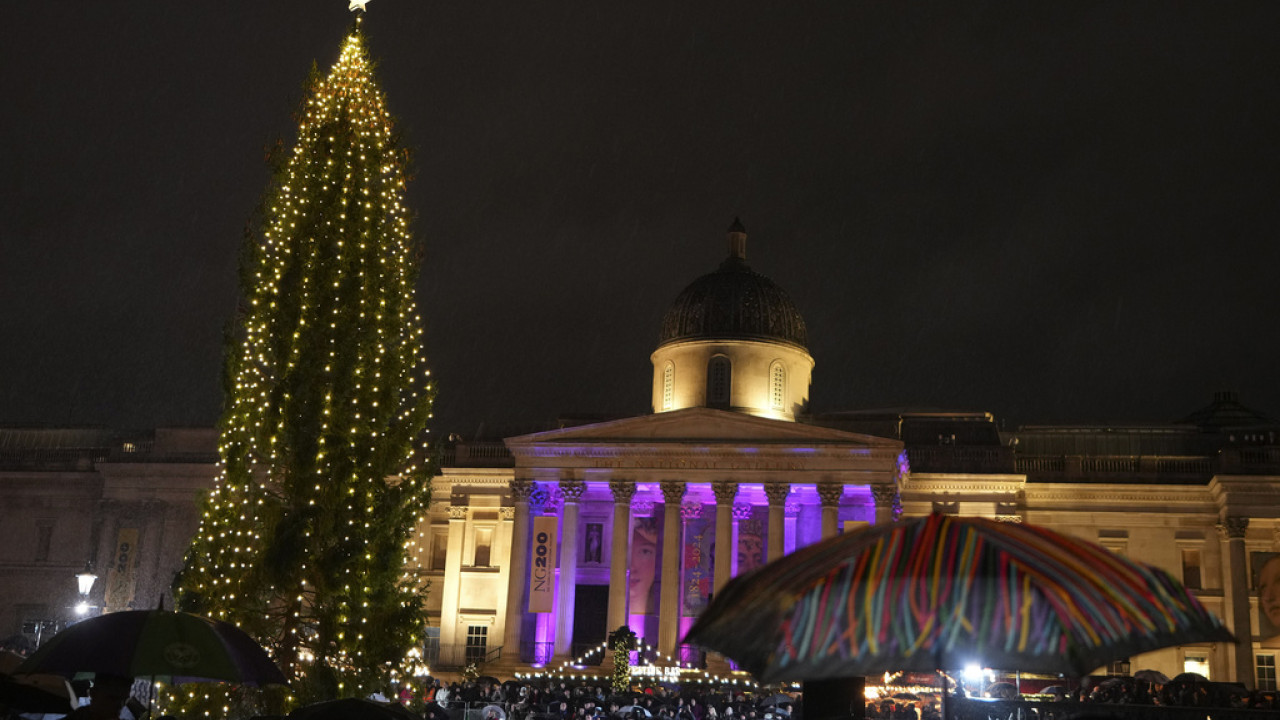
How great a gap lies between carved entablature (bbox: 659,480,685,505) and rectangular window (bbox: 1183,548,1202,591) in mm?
22871

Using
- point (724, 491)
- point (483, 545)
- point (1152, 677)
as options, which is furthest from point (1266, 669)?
point (483, 545)

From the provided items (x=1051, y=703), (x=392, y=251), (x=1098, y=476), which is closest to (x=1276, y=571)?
(x=1098, y=476)

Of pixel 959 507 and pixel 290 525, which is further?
pixel 959 507

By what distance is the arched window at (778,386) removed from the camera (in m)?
58.4

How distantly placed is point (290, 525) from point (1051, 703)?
1258 cm

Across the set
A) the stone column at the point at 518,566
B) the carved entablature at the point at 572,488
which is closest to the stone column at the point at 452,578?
the stone column at the point at 518,566

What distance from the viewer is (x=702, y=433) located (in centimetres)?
5141

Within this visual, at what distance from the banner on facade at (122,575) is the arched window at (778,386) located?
3083 centimetres

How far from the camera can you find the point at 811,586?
303 inches

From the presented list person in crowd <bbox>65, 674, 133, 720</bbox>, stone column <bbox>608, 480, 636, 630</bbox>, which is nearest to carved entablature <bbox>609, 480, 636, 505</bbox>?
stone column <bbox>608, 480, 636, 630</bbox>

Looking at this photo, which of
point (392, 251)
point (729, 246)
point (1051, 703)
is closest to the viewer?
point (1051, 703)

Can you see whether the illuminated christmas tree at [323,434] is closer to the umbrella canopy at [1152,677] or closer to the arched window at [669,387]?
the umbrella canopy at [1152,677]

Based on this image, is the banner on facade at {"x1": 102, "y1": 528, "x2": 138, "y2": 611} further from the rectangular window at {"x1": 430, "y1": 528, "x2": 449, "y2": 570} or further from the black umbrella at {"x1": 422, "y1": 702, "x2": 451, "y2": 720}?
the black umbrella at {"x1": 422, "y1": 702, "x2": 451, "y2": 720}

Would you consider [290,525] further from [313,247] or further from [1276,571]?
[1276,571]
